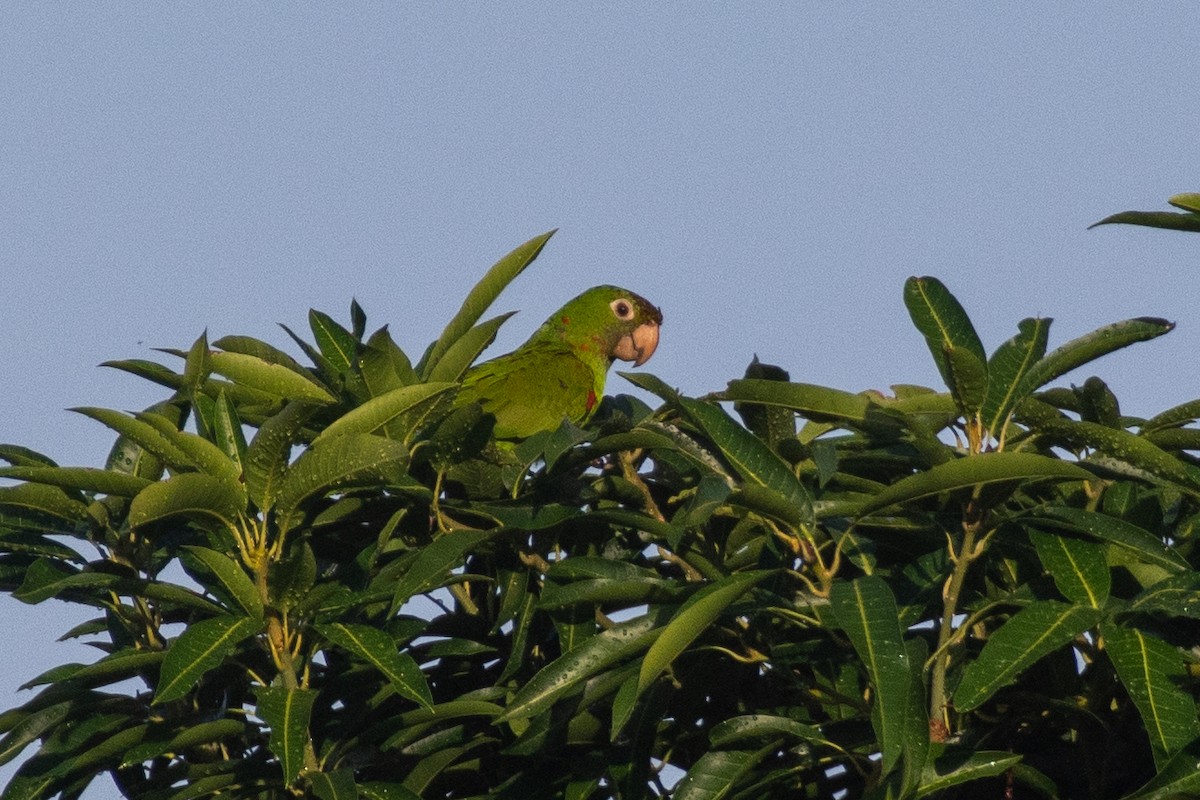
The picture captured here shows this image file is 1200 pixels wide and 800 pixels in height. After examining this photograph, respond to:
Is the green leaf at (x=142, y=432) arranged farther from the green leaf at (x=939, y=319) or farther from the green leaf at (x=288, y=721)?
the green leaf at (x=939, y=319)

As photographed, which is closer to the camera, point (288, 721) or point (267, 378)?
point (288, 721)

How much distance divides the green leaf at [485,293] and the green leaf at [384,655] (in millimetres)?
802

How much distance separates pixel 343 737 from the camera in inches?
123

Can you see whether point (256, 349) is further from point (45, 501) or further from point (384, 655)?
point (384, 655)

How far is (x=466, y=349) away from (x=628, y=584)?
849 mm

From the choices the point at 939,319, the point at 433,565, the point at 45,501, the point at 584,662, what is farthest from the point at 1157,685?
the point at 45,501

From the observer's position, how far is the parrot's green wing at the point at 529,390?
5188mm

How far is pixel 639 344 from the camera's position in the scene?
22.6 ft

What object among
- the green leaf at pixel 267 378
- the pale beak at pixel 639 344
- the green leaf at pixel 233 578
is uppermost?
the pale beak at pixel 639 344

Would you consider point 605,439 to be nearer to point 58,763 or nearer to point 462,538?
point 462,538

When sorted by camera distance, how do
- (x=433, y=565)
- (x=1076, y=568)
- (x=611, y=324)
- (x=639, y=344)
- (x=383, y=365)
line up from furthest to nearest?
1. (x=639, y=344)
2. (x=611, y=324)
3. (x=383, y=365)
4. (x=433, y=565)
5. (x=1076, y=568)

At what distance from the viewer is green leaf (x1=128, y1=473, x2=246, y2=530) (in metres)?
2.65

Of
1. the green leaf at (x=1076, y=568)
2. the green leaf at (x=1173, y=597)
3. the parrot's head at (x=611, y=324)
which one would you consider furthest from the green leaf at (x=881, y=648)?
the parrot's head at (x=611, y=324)

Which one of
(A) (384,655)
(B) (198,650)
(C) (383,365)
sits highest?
(C) (383,365)
